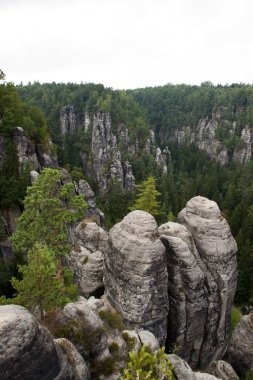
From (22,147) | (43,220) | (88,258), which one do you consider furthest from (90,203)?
(43,220)

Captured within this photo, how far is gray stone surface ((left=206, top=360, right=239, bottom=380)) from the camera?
26297 mm

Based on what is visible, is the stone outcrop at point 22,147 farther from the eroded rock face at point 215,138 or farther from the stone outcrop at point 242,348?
the eroded rock face at point 215,138

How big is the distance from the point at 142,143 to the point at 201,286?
131 m

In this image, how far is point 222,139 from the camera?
16588cm

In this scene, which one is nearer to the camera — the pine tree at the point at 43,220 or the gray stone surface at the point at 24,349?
the gray stone surface at the point at 24,349

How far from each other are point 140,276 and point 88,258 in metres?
8.07

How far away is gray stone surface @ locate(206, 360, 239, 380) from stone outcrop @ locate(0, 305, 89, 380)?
761 inches

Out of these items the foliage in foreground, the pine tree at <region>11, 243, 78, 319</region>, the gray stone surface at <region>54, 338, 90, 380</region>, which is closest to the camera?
the foliage in foreground

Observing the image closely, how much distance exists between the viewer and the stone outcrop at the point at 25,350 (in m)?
10.1

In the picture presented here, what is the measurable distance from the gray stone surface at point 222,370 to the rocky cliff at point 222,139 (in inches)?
5500

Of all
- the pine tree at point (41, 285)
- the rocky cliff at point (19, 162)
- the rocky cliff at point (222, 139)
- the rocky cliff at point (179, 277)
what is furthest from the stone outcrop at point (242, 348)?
the rocky cliff at point (222, 139)

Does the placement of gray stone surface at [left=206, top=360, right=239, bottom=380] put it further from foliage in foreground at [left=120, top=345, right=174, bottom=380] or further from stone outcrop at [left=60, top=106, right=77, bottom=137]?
stone outcrop at [left=60, top=106, right=77, bottom=137]

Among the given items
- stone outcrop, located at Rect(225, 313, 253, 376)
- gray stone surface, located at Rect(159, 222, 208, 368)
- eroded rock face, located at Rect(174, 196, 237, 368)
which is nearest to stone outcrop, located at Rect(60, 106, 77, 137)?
eroded rock face, located at Rect(174, 196, 237, 368)

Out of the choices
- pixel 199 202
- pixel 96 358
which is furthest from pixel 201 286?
pixel 96 358
